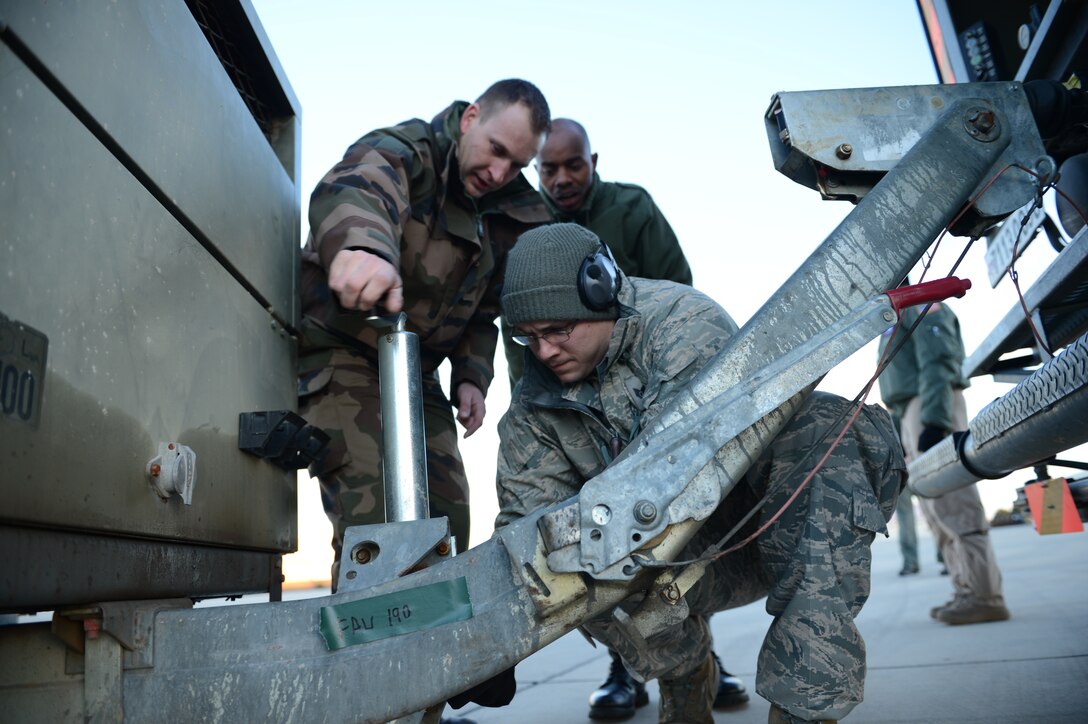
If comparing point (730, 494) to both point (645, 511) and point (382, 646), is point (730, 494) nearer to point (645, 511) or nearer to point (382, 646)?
point (645, 511)

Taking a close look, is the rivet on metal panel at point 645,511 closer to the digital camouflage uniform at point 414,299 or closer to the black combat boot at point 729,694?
the digital camouflage uniform at point 414,299

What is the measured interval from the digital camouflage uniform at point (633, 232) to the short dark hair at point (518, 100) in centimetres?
85

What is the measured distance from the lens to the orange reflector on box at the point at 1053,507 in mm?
2191

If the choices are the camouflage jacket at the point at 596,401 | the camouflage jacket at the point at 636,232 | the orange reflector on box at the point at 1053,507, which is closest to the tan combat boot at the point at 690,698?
the camouflage jacket at the point at 596,401

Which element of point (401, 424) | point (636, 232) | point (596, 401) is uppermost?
point (636, 232)

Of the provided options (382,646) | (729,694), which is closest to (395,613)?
(382,646)

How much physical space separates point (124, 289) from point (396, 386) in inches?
21.3

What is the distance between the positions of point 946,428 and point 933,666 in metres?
1.87

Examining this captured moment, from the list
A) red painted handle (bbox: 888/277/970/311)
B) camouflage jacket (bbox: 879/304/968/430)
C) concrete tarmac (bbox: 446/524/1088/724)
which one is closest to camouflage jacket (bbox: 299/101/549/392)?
red painted handle (bbox: 888/277/970/311)

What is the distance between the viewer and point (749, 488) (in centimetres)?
200

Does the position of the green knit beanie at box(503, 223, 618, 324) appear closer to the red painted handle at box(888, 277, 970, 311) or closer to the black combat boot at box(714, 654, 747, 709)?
the red painted handle at box(888, 277, 970, 311)

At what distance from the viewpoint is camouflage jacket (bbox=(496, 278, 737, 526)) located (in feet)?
6.47

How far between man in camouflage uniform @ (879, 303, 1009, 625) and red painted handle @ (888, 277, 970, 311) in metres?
2.22

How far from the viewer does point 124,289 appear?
1.23 meters
